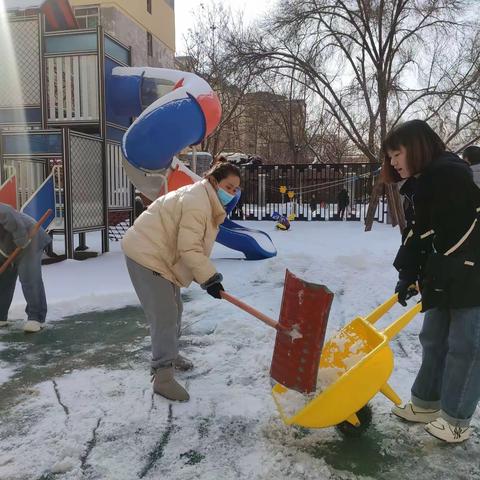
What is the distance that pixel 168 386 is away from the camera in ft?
9.99

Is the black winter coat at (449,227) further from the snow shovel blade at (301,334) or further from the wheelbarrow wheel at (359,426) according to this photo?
the wheelbarrow wheel at (359,426)

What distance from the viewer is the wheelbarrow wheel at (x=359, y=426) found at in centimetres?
258

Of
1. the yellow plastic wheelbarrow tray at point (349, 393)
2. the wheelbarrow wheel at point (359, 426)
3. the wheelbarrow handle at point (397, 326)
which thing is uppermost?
the wheelbarrow handle at point (397, 326)

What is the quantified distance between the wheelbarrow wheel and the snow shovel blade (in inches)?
12.2

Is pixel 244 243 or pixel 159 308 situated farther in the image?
pixel 244 243

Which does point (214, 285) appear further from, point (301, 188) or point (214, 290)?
point (301, 188)

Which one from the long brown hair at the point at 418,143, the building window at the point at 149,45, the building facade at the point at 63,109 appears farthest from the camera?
the building window at the point at 149,45

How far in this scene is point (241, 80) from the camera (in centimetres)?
1773

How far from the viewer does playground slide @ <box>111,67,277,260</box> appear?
23.8ft

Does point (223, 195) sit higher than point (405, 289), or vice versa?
point (223, 195)

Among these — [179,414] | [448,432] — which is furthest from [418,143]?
[179,414]

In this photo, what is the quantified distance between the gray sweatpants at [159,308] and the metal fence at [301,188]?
14.7 m

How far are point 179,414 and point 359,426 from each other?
1.02 meters

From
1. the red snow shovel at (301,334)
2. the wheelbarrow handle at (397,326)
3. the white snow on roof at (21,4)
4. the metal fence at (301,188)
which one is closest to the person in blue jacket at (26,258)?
the red snow shovel at (301,334)
